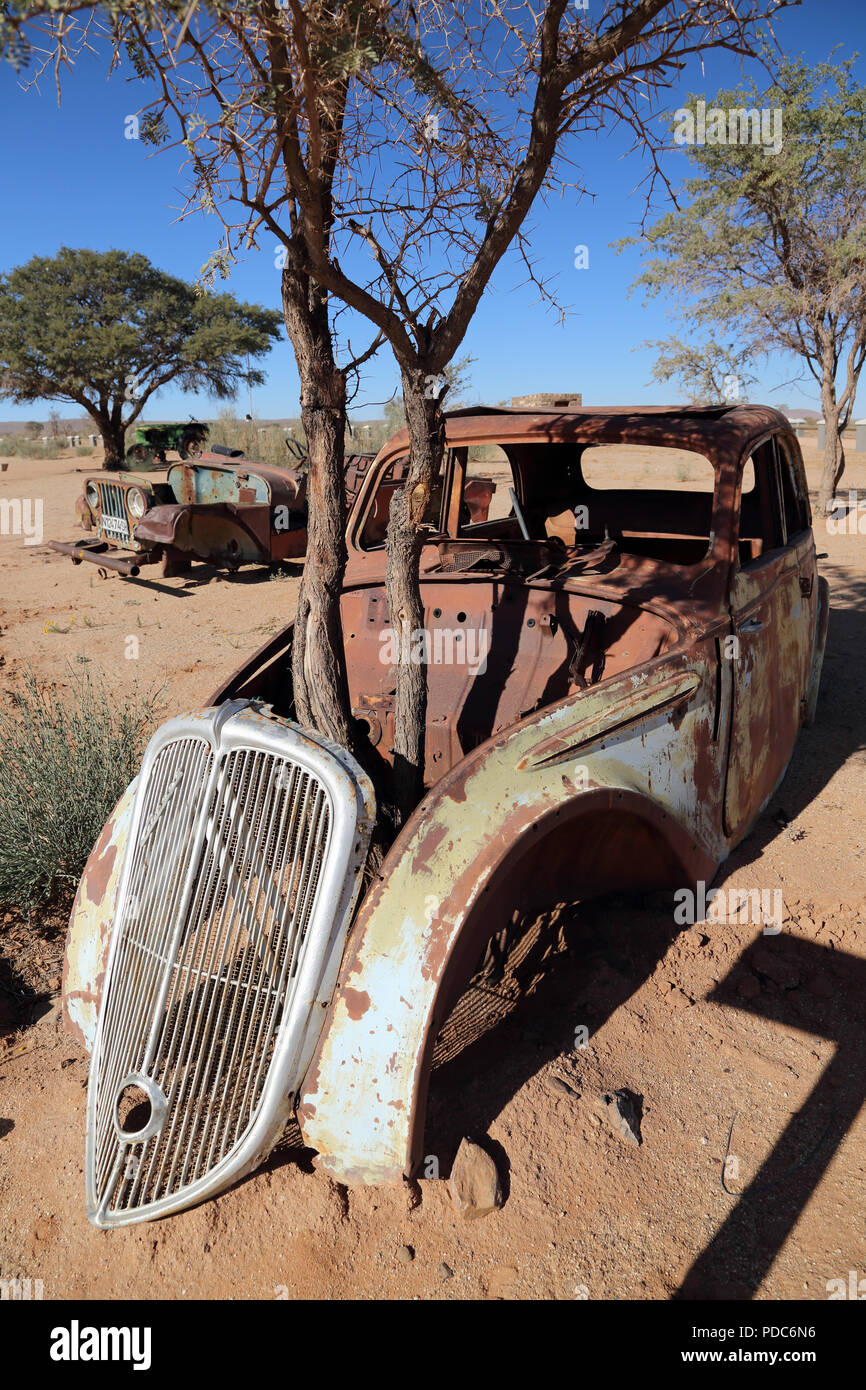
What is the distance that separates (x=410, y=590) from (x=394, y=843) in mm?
1094

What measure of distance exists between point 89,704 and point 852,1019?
428 centimetres

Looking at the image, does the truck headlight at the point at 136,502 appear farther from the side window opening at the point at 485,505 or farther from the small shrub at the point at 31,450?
the small shrub at the point at 31,450

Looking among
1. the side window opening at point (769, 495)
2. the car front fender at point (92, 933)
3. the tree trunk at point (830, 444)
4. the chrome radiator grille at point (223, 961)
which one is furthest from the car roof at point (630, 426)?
the tree trunk at point (830, 444)

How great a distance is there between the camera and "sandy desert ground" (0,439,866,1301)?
196cm

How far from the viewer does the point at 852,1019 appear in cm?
269

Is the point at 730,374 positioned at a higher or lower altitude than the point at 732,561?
higher

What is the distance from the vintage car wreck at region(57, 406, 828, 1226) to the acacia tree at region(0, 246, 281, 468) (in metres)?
23.8

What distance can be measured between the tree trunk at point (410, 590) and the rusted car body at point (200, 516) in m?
6.85

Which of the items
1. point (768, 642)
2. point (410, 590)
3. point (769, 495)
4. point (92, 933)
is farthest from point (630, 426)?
point (92, 933)

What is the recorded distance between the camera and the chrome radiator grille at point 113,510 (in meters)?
10.3

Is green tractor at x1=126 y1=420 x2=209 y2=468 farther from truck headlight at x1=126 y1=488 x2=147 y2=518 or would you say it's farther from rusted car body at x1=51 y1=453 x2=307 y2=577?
truck headlight at x1=126 y1=488 x2=147 y2=518

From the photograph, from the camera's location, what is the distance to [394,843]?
206cm
